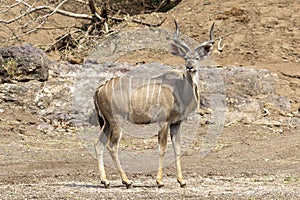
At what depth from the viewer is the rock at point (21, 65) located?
1473cm

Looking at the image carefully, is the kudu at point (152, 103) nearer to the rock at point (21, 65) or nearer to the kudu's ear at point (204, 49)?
the kudu's ear at point (204, 49)

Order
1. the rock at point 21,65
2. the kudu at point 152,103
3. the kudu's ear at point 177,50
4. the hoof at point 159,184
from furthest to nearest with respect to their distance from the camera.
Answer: the rock at point 21,65, the kudu's ear at point 177,50, the kudu at point 152,103, the hoof at point 159,184

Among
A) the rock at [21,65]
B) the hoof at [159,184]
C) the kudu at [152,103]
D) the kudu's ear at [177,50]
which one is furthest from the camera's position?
the rock at [21,65]

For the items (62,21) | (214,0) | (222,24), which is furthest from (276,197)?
(62,21)

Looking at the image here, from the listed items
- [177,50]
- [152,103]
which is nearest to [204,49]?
[177,50]

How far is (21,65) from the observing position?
14.8 m

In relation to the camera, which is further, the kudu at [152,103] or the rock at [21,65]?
the rock at [21,65]

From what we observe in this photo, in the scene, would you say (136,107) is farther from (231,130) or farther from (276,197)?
(231,130)

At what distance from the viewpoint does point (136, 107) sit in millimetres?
8680

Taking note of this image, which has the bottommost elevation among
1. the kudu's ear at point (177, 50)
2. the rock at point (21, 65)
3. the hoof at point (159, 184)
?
the rock at point (21, 65)

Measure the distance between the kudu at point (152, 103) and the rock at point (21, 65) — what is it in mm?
6222

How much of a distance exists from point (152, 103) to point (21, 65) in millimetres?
6735

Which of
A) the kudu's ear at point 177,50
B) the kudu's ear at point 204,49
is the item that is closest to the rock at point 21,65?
the kudu's ear at point 177,50

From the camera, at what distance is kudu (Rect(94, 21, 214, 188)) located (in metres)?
8.58
